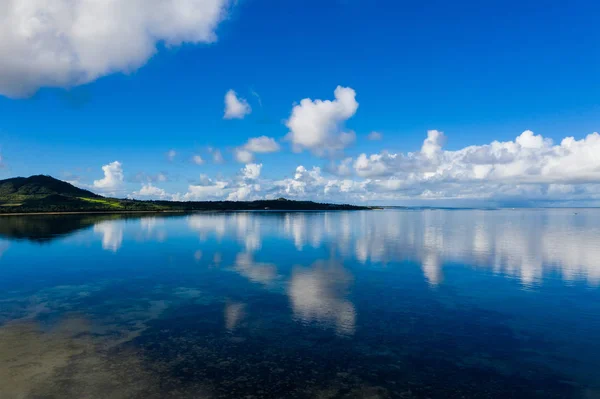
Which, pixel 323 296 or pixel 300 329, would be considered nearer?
pixel 300 329

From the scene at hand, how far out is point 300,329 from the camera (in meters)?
24.2

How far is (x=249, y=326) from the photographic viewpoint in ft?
82.6

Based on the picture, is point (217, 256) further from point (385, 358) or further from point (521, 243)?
point (521, 243)

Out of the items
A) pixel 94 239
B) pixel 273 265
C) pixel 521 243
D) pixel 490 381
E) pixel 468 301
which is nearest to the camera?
pixel 490 381

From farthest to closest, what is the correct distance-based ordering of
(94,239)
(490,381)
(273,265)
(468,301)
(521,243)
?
(94,239), (521,243), (273,265), (468,301), (490,381)

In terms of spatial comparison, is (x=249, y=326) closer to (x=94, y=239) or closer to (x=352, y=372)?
(x=352, y=372)

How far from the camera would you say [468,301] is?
3192 centimetres

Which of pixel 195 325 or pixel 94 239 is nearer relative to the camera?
pixel 195 325

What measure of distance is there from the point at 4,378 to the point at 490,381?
75.1ft

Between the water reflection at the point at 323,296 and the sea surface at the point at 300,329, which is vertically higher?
the water reflection at the point at 323,296

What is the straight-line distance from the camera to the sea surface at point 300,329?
676 inches

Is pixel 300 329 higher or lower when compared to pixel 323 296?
lower

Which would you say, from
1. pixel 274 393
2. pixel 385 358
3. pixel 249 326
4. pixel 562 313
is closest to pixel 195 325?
pixel 249 326

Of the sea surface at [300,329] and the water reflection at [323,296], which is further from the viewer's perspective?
the water reflection at [323,296]
